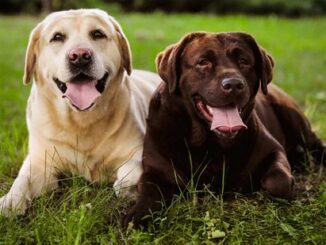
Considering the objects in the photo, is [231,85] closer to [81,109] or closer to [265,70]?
[265,70]

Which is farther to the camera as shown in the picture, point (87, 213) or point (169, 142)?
point (169, 142)

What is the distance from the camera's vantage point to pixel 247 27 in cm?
1452

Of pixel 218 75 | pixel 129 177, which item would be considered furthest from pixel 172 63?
pixel 129 177

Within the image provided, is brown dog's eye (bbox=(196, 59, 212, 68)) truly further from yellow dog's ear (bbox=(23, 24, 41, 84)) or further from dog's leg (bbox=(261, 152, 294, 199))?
yellow dog's ear (bbox=(23, 24, 41, 84))

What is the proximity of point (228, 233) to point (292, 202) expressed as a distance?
609mm

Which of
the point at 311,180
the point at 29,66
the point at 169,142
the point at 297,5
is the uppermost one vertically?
the point at 29,66

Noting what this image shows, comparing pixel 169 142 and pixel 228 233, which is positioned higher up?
pixel 169 142

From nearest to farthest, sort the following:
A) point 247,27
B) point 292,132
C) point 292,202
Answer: point 292,202 < point 292,132 < point 247,27

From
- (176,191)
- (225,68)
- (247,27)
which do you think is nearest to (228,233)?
(176,191)

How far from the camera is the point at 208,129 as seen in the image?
377cm

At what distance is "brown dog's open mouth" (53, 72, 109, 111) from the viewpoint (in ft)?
12.9

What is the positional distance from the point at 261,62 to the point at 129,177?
3.63 feet

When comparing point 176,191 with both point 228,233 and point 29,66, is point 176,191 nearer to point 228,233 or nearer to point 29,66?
point 228,233

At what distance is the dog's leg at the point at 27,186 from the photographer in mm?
3638
